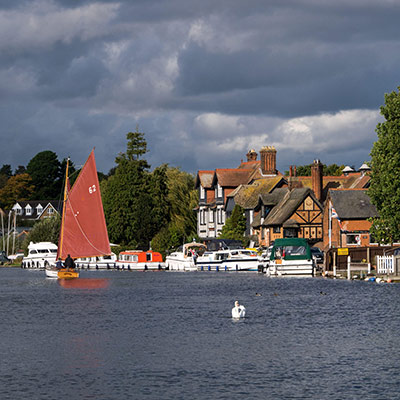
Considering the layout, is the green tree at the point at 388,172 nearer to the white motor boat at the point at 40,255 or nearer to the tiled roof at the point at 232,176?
the tiled roof at the point at 232,176

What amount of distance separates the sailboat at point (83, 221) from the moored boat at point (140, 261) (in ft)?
85.5

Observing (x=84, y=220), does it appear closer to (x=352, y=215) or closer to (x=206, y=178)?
(x=352, y=215)

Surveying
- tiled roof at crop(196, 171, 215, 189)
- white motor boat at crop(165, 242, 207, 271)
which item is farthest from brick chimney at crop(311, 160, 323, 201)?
tiled roof at crop(196, 171, 215, 189)

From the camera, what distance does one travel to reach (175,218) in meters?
147

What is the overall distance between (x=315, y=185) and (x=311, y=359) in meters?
95.5

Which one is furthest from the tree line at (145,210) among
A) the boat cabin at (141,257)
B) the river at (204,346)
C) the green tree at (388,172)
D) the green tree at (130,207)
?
the river at (204,346)

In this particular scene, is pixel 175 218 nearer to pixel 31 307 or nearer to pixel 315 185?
pixel 315 185

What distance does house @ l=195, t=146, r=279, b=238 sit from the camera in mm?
144125

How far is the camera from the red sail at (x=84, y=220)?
9462 cm

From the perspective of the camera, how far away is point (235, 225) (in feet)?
440

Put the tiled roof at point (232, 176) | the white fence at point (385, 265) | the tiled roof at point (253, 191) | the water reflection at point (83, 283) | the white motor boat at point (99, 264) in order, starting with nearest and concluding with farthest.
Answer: the white fence at point (385, 265) → the water reflection at point (83, 283) → the white motor boat at point (99, 264) → the tiled roof at point (253, 191) → the tiled roof at point (232, 176)

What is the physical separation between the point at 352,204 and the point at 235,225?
93.9 feet

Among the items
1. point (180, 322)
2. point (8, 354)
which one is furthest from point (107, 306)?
point (8, 354)

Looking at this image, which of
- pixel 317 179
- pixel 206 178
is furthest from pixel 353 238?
pixel 206 178
